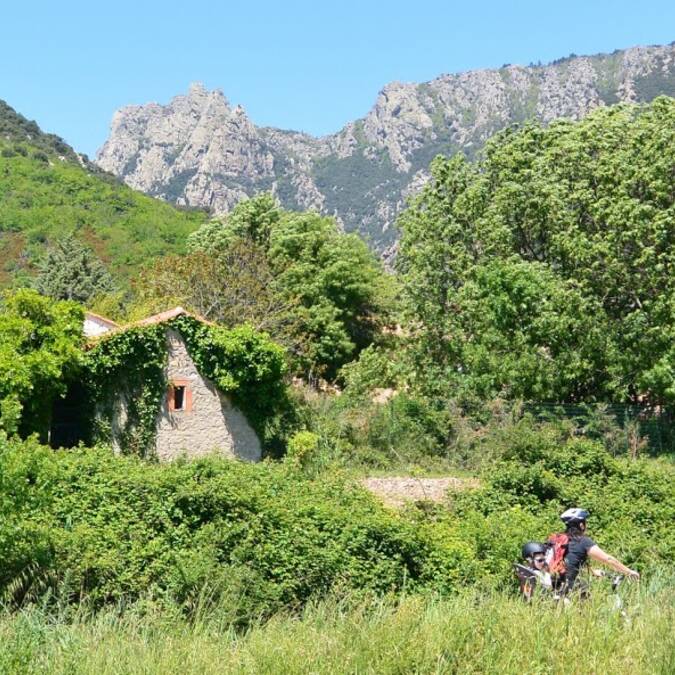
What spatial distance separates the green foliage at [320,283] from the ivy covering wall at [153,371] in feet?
29.4

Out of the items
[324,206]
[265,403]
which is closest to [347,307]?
[265,403]

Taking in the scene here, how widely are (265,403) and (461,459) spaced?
5.39 m

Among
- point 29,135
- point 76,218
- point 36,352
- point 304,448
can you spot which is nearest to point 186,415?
point 304,448

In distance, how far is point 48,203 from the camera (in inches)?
2635

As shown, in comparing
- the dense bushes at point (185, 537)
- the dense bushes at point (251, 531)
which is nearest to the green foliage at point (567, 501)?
the dense bushes at point (251, 531)

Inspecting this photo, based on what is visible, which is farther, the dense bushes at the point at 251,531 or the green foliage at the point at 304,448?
the green foliage at the point at 304,448

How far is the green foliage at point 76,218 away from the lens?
199ft

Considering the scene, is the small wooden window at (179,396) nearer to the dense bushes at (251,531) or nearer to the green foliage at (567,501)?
the dense bushes at (251,531)

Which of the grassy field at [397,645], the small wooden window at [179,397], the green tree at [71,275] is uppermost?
the green tree at [71,275]

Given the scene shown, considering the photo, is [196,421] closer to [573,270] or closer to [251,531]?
[573,270]

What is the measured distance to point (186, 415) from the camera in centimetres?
2464

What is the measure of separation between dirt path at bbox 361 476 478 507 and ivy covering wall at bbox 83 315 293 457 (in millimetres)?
5195

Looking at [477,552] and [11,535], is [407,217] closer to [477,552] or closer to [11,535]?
[477,552]

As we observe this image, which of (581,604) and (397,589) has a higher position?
(581,604)
